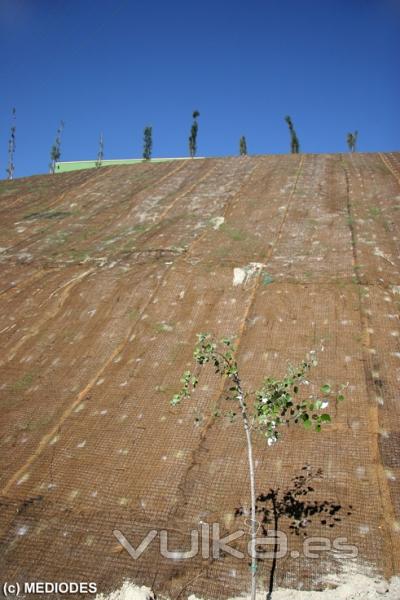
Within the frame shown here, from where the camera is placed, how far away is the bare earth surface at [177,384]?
3.48 m

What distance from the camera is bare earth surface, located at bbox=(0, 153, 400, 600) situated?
3.48 metres

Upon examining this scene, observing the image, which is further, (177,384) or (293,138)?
(293,138)

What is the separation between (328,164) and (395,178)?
9.17 feet

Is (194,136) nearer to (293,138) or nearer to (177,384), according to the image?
(293,138)

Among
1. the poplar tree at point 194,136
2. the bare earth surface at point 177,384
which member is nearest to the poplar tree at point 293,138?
the poplar tree at point 194,136

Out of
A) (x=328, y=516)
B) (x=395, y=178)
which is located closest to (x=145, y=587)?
(x=328, y=516)

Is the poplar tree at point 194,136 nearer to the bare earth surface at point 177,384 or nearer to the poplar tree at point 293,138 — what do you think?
the poplar tree at point 293,138

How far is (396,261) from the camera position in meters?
7.42

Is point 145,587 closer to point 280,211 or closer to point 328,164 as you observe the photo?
point 280,211

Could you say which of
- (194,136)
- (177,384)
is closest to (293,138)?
(194,136)

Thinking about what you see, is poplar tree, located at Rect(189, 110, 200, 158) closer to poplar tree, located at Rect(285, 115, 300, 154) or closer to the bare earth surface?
poplar tree, located at Rect(285, 115, 300, 154)

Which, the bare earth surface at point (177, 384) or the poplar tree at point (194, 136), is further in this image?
the poplar tree at point (194, 136)

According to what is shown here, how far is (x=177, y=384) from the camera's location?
536cm

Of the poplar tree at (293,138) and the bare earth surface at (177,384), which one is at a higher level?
the poplar tree at (293,138)
